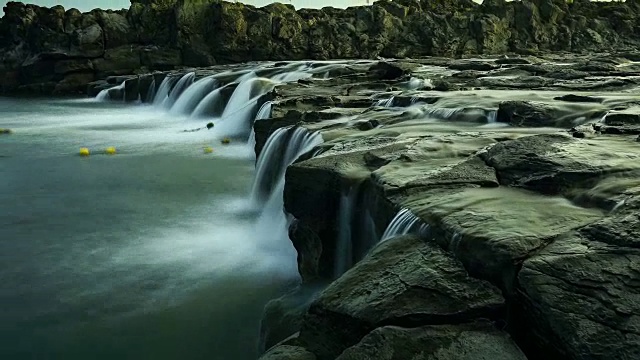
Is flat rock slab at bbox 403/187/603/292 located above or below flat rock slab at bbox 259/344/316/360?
above

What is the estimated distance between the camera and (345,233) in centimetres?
591

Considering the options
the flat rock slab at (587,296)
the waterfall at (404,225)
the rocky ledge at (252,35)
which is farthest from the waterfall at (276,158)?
the rocky ledge at (252,35)

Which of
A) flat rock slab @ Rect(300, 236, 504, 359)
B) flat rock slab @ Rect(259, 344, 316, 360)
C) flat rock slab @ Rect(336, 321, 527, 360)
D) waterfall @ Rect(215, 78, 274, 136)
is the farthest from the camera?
waterfall @ Rect(215, 78, 274, 136)

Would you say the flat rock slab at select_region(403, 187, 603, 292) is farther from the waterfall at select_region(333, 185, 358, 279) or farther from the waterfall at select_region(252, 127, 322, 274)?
the waterfall at select_region(252, 127, 322, 274)

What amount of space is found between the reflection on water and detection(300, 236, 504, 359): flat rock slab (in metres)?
1.83

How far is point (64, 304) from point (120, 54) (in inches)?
1288

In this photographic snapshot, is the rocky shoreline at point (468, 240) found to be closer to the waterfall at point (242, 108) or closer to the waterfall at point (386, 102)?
the waterfall at point (386, 102)

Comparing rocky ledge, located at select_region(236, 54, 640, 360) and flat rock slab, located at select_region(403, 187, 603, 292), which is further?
flat rock slab, located at select_region(403, 187, 603, 292)

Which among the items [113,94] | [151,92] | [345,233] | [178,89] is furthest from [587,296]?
[113,94]

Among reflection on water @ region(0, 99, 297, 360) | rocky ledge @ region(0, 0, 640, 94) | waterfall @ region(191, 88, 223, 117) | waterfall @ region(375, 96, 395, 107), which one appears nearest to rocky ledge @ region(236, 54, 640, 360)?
reflection on water @ region(0, 99, 297, 360)

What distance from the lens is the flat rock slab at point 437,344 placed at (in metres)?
2.91

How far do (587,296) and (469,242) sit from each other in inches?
33.6

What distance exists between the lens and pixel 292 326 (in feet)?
16.2

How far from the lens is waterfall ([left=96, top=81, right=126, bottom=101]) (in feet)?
93.7
